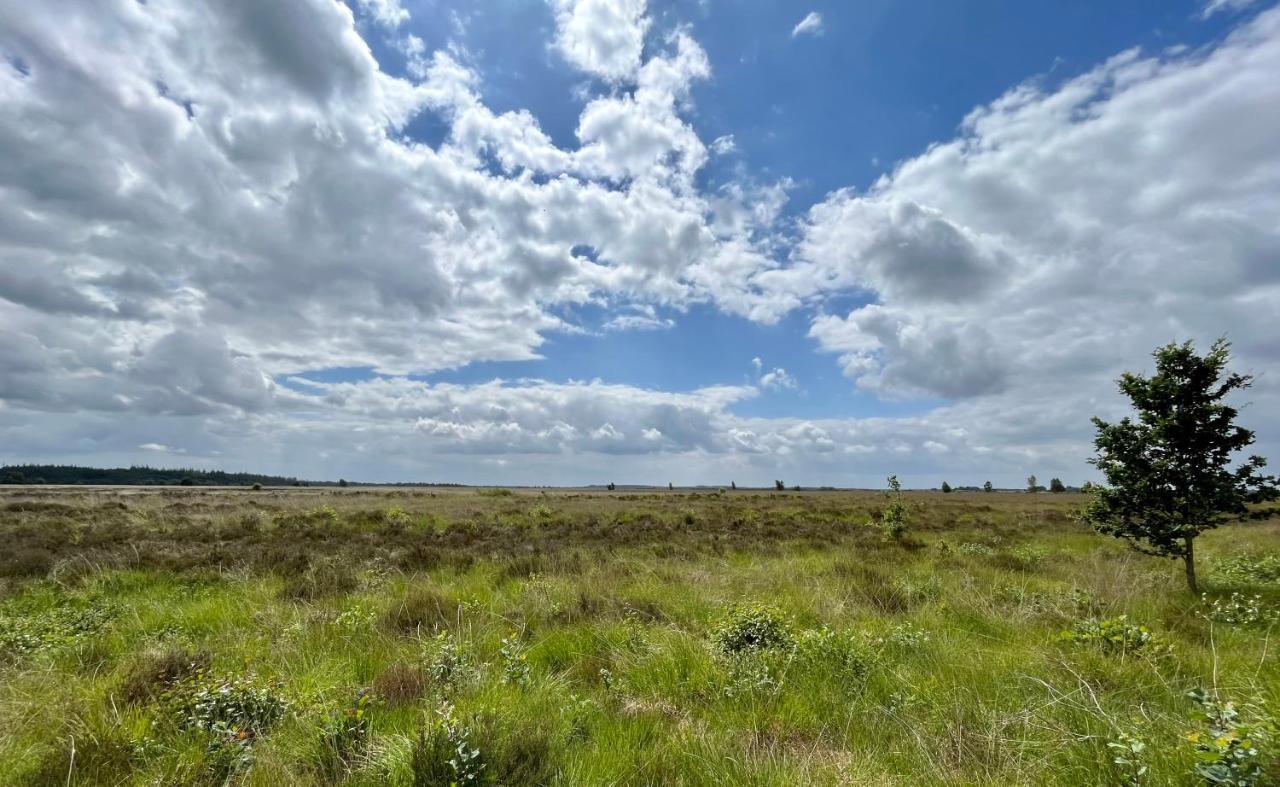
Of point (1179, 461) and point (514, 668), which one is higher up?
point (1179, 461)

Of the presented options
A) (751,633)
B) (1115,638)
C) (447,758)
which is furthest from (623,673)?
(1115,638)

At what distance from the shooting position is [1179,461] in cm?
991

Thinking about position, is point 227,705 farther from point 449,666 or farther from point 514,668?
point 514,668

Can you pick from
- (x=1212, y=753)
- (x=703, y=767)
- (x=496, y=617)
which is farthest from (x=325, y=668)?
(x=1212, y=753)

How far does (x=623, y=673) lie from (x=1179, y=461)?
11.1 meters

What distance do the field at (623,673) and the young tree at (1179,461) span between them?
130 centimetres

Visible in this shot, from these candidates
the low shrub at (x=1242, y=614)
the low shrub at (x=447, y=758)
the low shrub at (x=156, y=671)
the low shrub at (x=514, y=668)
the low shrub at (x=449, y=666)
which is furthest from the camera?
the low shrub at (x=1242, y=614)

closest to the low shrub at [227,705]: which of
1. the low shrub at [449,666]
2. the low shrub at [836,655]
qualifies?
the low shrub at [449,666]

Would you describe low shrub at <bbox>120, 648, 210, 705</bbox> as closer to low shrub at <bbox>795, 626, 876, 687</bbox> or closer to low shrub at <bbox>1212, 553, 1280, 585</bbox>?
low shrub at <bbox>795, 626, 876, 687</bbox>

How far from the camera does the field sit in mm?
3826

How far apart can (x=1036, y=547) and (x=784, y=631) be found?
53.5 feet

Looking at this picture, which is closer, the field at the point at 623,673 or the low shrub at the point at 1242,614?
the field at the point at 623,673

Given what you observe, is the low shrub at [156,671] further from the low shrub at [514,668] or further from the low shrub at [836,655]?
the low shrub at [836,655]

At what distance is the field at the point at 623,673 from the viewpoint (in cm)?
383
